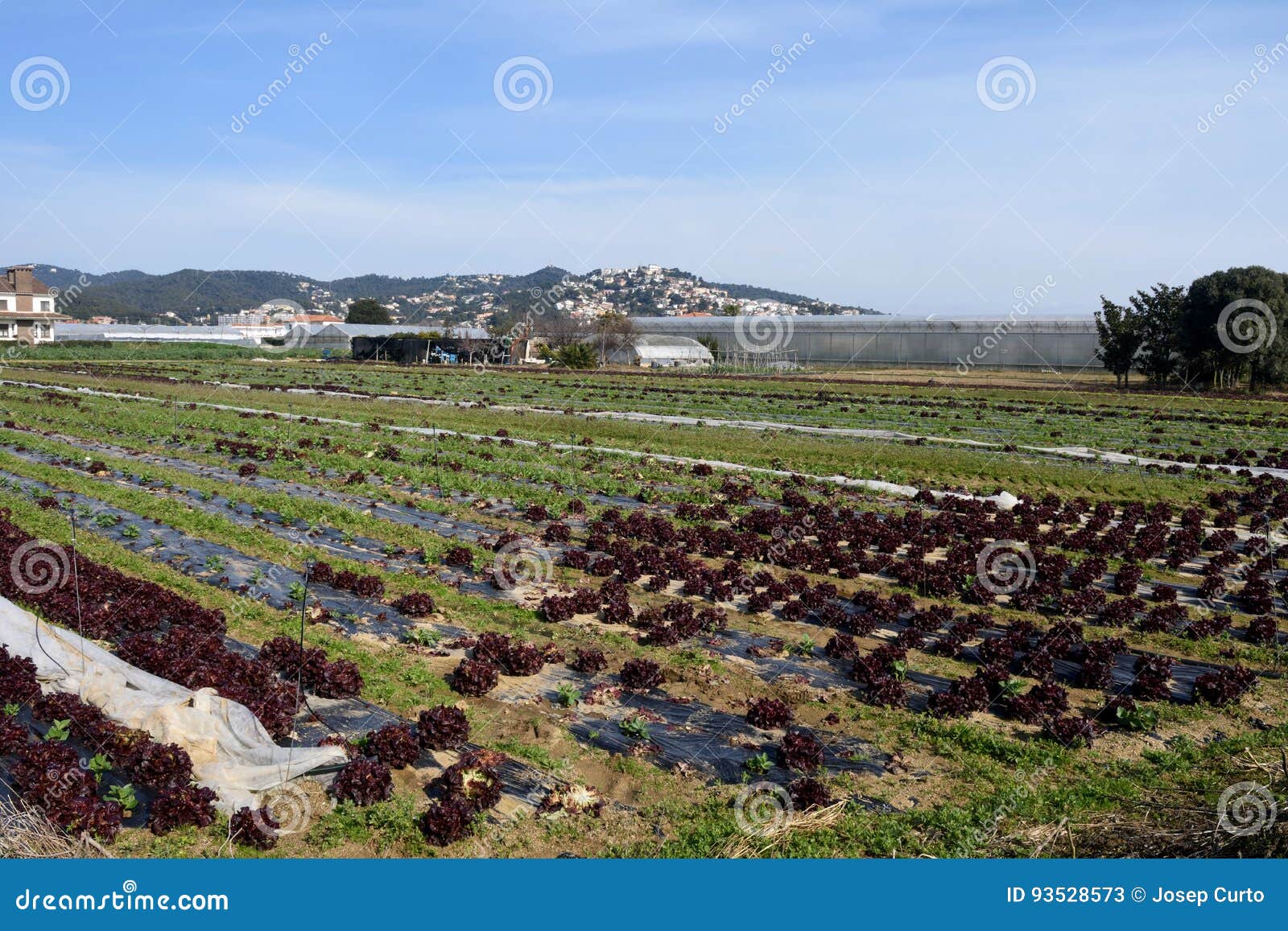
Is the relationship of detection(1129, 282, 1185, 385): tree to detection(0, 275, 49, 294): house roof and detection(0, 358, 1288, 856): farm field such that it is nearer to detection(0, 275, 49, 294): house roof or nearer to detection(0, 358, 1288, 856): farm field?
detection(0, 358, 1288, 856): farm field

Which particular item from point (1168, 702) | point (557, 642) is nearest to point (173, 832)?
point (557, 642)

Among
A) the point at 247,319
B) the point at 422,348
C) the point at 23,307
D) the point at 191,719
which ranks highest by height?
the point at 247,319

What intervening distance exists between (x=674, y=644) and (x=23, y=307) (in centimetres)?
12145

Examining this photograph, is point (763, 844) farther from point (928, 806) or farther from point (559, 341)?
point (559, 341)

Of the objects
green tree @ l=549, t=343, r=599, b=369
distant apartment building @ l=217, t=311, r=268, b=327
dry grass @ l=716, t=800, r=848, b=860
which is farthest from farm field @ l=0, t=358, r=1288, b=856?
distant apartment building @ l=217, t=311, r=268, b=327

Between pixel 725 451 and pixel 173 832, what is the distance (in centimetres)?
1942

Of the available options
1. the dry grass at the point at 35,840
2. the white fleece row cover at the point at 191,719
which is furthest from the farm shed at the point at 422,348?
the dry grass at the point at 35,840

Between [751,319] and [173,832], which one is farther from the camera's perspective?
[751,319]

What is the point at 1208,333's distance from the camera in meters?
53.1

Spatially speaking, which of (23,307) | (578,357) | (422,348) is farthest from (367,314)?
(578,357)

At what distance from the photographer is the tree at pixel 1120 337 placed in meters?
56.8

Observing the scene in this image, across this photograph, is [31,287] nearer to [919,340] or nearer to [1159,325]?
[919,340]

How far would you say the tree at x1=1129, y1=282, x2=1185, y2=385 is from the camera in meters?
56.0

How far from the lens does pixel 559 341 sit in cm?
8681
